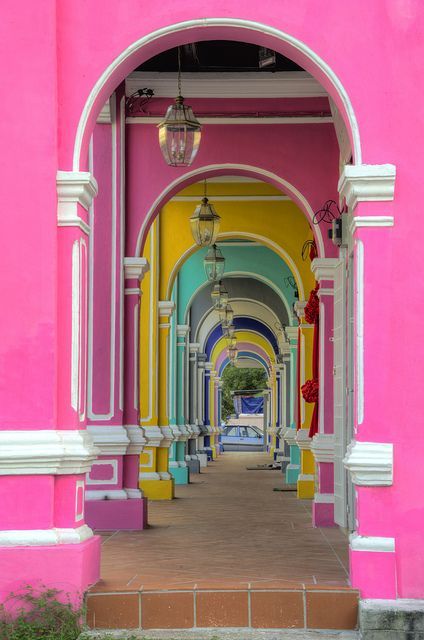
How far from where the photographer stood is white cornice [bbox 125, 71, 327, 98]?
10.4m

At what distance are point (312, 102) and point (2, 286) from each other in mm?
5654

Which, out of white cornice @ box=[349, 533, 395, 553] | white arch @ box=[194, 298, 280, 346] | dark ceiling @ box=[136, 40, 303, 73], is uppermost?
dark ceiling @ box=[136, 40, 303, 73]

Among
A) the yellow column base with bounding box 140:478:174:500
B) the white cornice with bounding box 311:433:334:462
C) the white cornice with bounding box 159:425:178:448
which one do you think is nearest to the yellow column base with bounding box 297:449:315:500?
the yellow column base with bounding box 140:478:174:500

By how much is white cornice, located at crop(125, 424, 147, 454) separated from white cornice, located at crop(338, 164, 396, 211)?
4.71 metres

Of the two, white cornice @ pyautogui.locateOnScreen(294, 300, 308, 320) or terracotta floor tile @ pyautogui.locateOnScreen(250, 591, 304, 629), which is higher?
white cornice @ pyautogui.locateOnScreen(294, 300, 308, 320)

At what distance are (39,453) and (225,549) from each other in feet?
9.33

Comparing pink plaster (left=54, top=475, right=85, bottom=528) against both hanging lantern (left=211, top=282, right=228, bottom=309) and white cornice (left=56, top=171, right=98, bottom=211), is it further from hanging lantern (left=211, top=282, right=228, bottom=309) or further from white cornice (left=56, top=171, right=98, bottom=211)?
hanging lantern (left=211, top=282, right=228, bottom=309)

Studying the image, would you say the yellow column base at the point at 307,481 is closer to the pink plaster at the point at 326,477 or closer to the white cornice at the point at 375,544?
the pink plaster at the point at 326,477

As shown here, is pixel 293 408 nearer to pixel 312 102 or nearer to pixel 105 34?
pixel 312 102

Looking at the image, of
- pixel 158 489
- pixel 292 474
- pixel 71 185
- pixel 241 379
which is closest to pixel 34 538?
pixel 71 185

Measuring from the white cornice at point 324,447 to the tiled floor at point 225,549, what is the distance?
0.69m

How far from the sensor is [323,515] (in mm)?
10055

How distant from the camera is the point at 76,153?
598 cm

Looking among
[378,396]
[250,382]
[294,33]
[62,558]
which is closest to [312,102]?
[294,33]
